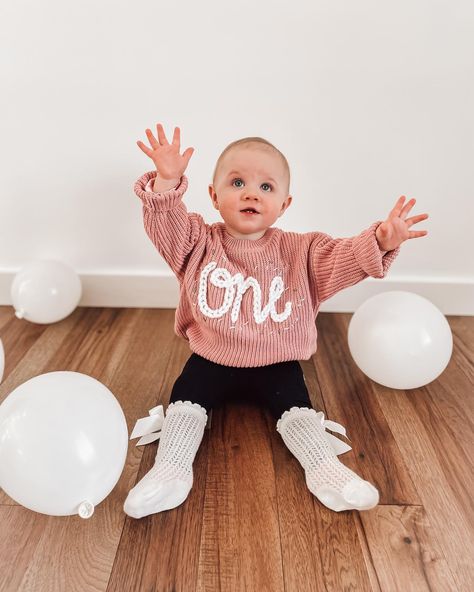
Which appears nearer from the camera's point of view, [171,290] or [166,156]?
[166,156]

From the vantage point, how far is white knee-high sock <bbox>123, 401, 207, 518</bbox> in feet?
3.06

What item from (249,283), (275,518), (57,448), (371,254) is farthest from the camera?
(249,283)

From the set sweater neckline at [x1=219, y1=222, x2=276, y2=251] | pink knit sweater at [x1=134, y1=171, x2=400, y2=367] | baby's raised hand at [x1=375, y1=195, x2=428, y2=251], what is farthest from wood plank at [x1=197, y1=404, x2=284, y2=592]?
baby's raised hand at [x1=375, y1=195, x2=428, y2=251]

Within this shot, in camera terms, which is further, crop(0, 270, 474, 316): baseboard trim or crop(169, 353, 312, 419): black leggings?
crop(0, 270, 474, 316): baseboard trim

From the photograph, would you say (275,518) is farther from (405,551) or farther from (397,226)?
(397,226)

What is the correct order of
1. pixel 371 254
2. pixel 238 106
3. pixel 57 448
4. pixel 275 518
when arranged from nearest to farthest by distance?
pixel 57 448 → pixel 275 518 → pixel 371 254 → pixel 238 106

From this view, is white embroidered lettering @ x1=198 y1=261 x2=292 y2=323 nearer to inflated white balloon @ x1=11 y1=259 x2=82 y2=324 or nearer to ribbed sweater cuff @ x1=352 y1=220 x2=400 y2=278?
ribbed sweater cuff @ x1=352 y1=220 x2=400 y2=278

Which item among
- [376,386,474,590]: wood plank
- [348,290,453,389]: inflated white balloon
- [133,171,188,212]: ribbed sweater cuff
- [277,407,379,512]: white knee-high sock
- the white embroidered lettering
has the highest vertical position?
[133,171,188,212]: ribbed sweater cuff

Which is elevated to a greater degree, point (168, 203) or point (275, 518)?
point (168, 203)

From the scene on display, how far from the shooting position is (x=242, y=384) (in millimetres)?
1232

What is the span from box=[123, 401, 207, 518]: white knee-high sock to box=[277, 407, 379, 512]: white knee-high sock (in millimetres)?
203

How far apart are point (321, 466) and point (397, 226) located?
524 mm

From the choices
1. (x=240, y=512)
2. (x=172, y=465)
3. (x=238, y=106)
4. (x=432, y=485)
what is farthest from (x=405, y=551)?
(x=238, y=106)

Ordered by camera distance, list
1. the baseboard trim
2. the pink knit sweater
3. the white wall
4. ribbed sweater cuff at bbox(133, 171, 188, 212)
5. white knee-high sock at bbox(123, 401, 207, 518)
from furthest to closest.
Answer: the baseboard trim → the white wall → the pink knit sweater → ribbed sweater cuff at bbox(133, 171, 188, 212) → white knee-high sock at bbox(123, 401, 207, 518)
